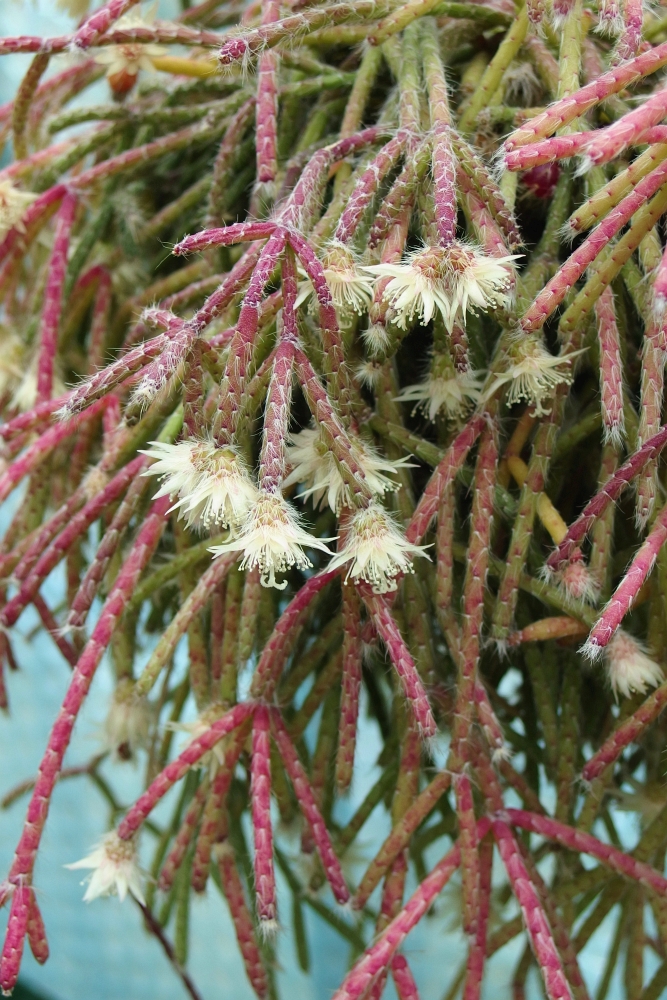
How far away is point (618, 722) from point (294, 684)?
18 centimetres

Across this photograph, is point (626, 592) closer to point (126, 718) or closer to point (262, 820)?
point (262, 820)

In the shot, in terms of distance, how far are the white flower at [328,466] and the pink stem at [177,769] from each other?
0.13 metres

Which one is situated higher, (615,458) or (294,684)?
(615,458)

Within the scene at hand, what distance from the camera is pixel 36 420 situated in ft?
1.69

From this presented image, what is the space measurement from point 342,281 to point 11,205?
0.29 meters

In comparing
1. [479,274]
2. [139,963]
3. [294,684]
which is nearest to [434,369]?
[479,274]

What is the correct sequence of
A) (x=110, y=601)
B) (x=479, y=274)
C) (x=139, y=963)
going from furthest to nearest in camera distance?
(x=139, y=963) → (x=110, y=601) → (x=479, y=274)

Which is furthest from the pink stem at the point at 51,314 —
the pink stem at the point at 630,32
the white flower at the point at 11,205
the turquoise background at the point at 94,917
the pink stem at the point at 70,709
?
the turquoise background at the point at 94,917

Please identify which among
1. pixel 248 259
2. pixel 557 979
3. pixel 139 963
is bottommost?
pixel 139 963

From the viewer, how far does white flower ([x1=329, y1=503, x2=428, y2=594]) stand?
366 millimetres

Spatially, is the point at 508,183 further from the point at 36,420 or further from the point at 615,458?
the point at 36,420

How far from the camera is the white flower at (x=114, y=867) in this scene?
17.9 inches

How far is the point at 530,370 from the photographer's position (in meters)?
0.41

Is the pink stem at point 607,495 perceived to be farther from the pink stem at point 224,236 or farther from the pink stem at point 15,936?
the pink stem at point 15,936
